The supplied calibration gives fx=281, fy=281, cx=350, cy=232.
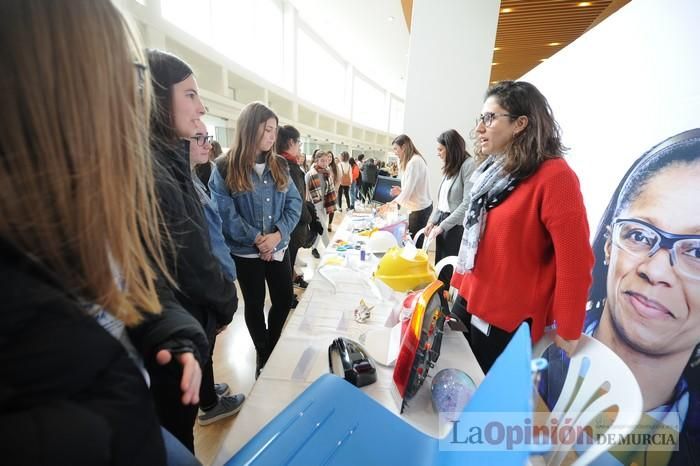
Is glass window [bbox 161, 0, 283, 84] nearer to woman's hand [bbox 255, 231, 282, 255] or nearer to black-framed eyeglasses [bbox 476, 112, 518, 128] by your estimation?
woman's hand [bbox 255, 231, 282, 255]

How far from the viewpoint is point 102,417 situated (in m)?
0.33

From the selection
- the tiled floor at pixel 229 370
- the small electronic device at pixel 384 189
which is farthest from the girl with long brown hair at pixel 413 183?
the tiled floor at pixel 229 370

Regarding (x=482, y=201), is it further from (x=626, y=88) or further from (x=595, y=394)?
(x=626, y=88)

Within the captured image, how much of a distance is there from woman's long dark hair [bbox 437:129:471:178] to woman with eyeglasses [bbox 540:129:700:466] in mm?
1351

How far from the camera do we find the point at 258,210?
1.57 metres

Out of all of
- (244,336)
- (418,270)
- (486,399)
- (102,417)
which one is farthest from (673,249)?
(244,336)

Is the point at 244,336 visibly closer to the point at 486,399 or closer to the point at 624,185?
the point at 486,399

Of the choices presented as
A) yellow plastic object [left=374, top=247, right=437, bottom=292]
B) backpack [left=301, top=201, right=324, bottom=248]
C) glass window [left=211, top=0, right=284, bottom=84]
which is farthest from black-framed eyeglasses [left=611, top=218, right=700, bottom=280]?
glass window [left=211, top=0, right=284, bottom=84]

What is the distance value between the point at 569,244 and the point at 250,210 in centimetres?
143

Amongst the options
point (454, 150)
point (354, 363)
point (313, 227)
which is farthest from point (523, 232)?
point (313, 227)

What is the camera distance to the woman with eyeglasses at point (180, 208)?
804 millimetres

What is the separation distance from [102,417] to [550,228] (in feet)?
3.82

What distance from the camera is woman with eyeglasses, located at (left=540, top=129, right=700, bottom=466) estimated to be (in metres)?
1.02

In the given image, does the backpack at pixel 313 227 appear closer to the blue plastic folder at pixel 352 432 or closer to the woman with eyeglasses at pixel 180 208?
the woman with eyeglasses at pixel 180 208
